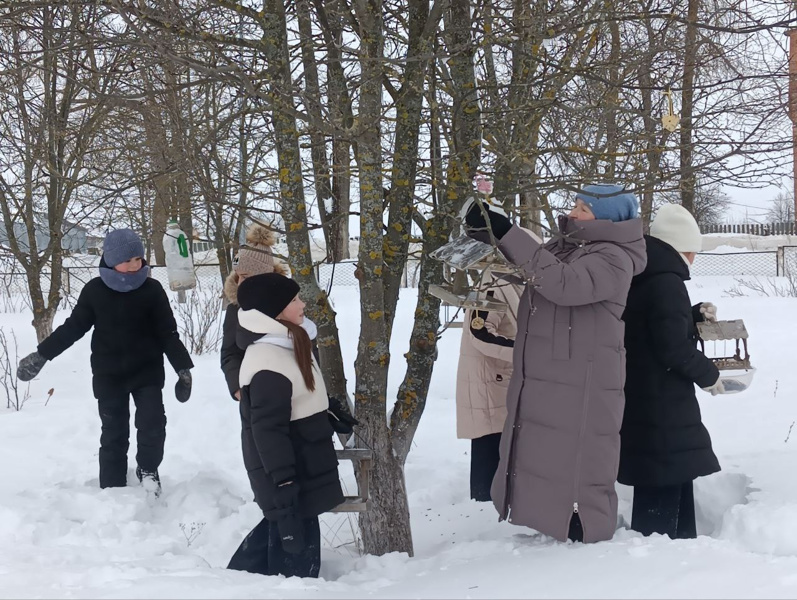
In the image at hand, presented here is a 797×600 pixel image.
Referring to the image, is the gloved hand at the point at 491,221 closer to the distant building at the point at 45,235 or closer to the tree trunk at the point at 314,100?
the tree trunk at the point at 314,100

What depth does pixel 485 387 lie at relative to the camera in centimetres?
387

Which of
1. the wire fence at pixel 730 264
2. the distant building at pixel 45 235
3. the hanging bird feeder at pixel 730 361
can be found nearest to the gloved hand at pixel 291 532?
the hanging bird feeder at pixel 730 361

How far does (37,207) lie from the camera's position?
8.30 metres

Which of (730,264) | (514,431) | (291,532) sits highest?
(730,264)

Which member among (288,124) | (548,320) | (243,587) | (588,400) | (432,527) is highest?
(288,124)

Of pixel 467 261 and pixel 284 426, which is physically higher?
pixel 467 261

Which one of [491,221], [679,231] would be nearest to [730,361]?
[679,231]

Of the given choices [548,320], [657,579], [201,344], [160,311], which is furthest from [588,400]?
[201,344]

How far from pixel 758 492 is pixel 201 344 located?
18.8 feet

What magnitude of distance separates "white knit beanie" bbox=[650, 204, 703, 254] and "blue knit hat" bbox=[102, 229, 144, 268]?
264 centimetres

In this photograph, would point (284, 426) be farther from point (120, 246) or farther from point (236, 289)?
point (120, 246)

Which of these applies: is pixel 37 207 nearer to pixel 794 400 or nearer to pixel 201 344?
pixel 201 344

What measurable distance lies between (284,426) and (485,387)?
1396mm

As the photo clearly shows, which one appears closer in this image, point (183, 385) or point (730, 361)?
point (730, 361)
